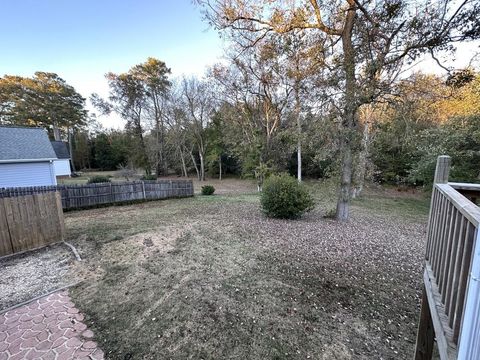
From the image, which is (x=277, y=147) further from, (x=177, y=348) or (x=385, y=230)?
(x=177, y=348)

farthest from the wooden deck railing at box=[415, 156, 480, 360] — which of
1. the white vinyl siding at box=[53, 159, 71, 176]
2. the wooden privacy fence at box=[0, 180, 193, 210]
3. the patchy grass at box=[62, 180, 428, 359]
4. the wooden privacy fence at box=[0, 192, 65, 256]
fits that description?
the white vinyl siding at box=[53, 159, 71, 176]

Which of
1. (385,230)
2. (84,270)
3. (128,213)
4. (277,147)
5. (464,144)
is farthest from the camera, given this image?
(277,147)

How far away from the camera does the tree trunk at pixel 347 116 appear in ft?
19.0

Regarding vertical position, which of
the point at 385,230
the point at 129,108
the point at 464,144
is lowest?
the point at 385,230

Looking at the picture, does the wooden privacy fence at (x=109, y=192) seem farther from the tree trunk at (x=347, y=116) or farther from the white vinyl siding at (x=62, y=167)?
the white vinyl siding at (x=62, y=167)

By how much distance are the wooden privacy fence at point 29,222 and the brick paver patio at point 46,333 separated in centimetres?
259

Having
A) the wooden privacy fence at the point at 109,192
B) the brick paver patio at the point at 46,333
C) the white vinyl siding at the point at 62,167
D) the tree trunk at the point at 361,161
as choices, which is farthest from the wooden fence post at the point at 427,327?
the white vinyl siding at the point at 62,167

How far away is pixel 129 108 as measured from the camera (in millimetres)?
21297

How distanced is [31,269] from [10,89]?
91.6 ft

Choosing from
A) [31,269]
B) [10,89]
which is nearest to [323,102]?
[31,269]

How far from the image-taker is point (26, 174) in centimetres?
1179

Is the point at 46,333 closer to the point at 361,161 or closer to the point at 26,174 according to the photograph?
the point at 361,161

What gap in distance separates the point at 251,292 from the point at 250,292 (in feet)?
0.05

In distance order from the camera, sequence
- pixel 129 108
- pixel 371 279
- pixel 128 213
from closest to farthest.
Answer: pixel 371 279
pixel 128 213
pixel 129 108
